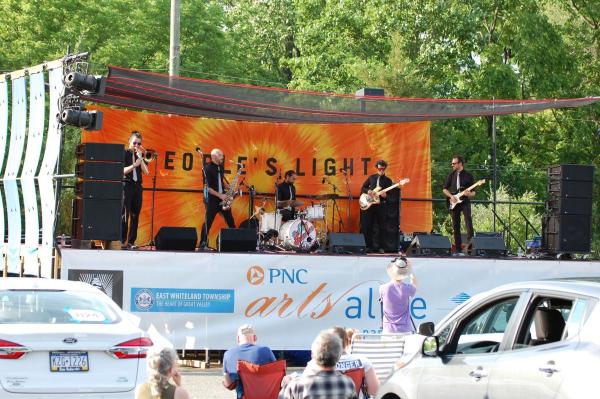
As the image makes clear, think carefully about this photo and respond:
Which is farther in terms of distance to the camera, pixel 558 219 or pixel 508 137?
pixel 508 137

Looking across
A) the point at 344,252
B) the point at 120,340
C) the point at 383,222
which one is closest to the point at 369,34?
the point at 383,222

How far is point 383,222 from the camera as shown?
20016mm

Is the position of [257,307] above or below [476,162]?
below

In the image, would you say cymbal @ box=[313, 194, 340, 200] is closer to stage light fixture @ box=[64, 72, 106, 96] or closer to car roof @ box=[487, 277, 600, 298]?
A: stage light fixture @ box=[64, 72, 106, 96]

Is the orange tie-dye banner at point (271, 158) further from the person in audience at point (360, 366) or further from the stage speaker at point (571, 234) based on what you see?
the person in audience at point (360, 366)

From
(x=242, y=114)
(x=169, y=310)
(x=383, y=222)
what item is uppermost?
(x=242, y=114)

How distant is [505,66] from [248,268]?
2026 centimetres

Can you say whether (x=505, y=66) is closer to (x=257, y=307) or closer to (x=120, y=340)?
(x=257, y=307)

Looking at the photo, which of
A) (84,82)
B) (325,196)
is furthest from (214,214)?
(84,82)

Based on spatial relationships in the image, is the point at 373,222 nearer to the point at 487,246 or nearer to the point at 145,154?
the point at 487,246

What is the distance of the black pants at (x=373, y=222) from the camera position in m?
20.0

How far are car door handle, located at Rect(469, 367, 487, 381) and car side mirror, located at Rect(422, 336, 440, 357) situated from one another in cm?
53

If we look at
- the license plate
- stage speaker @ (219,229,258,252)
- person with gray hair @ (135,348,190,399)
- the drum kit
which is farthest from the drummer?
person with gray hair @ (135,348,190,399)

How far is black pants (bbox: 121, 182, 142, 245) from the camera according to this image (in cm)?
1808
